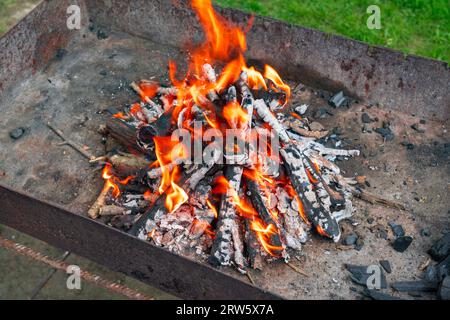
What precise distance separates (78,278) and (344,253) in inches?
92.6

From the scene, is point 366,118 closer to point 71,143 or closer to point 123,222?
point 123,222

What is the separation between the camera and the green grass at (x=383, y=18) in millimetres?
7996

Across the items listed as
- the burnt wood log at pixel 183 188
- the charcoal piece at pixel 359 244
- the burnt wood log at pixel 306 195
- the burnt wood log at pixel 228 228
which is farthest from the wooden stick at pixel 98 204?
the charcoal piece at pixel 359 244

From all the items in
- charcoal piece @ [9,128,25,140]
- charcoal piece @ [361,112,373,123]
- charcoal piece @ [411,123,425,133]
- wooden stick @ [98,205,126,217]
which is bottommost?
wooden stick @ [98,205,126,217]

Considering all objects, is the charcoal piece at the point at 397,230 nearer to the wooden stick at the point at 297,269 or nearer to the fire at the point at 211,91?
the wooden stick at the point at 297,269

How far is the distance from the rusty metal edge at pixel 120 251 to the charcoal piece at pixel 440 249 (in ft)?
5.93

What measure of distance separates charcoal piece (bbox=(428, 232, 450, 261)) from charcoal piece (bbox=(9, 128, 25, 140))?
424 cm

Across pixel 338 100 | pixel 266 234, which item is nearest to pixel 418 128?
pixel 338 100

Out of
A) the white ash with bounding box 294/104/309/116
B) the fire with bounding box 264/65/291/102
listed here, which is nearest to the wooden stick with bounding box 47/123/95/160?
the fire with bounding box 264/65/291/102

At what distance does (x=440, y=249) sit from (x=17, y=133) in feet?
14.3

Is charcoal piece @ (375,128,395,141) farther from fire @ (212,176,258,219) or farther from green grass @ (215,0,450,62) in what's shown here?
green grass @ (215,0,450,62)

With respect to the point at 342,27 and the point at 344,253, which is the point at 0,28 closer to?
the point at 342,27

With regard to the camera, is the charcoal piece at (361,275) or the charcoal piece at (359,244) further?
the charcoal piece at (359,244)

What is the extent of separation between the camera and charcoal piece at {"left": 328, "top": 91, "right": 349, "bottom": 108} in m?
6.66
